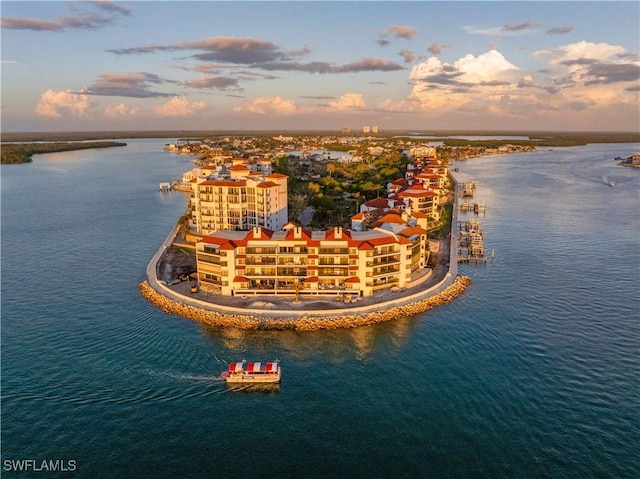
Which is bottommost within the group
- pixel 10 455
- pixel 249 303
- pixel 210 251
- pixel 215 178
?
pixel 10 455

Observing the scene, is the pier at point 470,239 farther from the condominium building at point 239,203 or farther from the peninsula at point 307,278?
the condominium building at point 239,203

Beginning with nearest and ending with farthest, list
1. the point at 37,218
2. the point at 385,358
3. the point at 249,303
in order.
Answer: the point at 385,358
the point at 249,303
the point at 37,218

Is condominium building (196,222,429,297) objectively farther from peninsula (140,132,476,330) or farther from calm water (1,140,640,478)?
calm water (1,140,640,478)

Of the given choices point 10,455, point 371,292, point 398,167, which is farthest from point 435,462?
point 398,167

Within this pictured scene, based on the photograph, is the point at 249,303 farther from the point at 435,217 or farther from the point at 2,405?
the point at 435,217

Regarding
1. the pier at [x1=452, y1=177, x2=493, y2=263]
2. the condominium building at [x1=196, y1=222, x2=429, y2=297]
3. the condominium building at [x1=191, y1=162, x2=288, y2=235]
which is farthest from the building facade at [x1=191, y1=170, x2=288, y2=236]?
the pier at [x1=452, y1=177, x2=493, y2=263]

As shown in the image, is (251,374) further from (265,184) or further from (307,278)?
(265,184)

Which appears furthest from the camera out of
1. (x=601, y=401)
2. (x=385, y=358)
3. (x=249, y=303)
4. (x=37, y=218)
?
(x=37, y=218)
